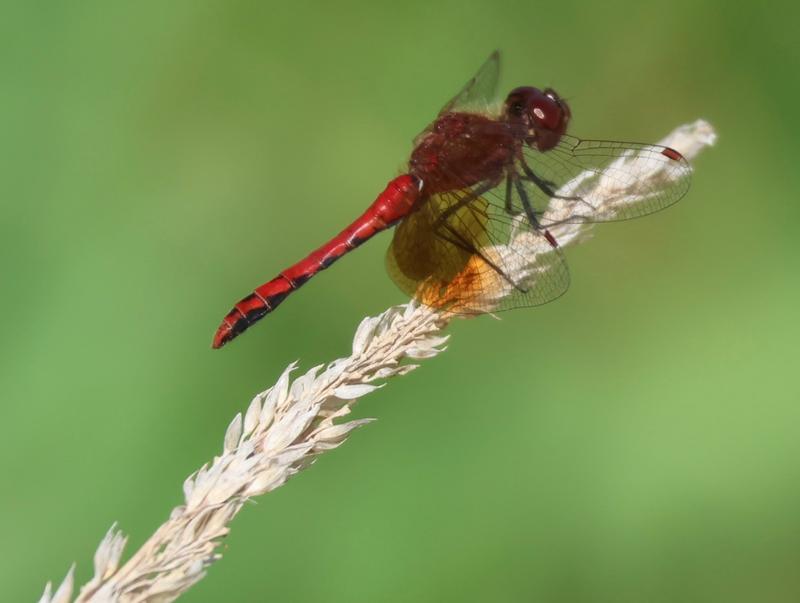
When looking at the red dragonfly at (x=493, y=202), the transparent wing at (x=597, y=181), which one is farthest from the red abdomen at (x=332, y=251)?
the transparent wing at (x=597, y=181)

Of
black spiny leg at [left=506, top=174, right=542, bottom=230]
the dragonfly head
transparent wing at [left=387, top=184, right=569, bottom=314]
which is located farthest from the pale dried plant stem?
the dragonfly head

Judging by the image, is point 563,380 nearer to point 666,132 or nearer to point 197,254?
point 666,132

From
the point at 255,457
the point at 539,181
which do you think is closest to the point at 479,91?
the point at 539,181

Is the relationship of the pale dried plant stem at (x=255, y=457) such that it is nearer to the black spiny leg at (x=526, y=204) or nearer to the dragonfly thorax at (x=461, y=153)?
the black spiny leg at (x=526, y=204)

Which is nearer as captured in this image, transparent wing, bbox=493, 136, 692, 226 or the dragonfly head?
→ transparent wing, bbox=493, 136, 692, 226

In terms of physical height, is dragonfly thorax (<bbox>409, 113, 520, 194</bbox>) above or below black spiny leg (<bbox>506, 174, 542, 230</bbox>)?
above

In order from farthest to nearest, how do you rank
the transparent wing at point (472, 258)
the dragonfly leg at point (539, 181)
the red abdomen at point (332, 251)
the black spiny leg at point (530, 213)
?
the dragonfly leg at point (539, 181)
the red abdomen at point (332, 251)
the black spiny leg at point (530, 213)
the transparent wing at point (472, 258)

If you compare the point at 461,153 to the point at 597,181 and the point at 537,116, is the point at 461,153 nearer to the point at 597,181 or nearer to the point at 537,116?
the point at 537,116

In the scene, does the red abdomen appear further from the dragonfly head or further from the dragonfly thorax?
the dragonfly head
